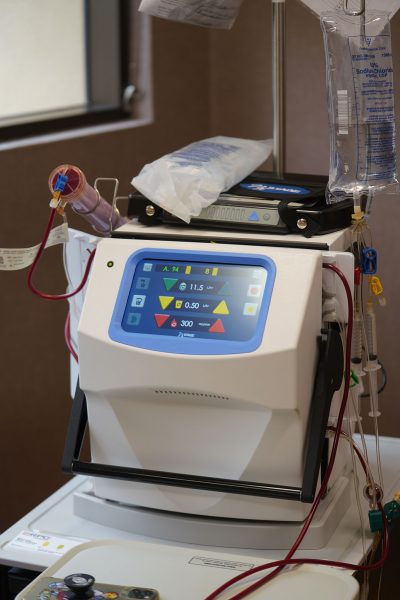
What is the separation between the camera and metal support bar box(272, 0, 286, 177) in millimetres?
1831

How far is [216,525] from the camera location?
1.58 metres

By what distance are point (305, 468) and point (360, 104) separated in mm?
597

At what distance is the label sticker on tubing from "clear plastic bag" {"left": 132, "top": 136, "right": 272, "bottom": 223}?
0.03 metres

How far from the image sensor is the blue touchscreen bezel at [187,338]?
4.80 feet

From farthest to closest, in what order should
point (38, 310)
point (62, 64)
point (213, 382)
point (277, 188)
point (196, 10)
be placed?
1. point (62, 64)
2. point (38, 310)
3. point (196, 10)
4. point (277, 188)
5. point (213, 382)

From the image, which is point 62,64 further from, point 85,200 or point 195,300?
point 195,300

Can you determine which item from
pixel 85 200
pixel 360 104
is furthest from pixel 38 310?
pixel 360 104

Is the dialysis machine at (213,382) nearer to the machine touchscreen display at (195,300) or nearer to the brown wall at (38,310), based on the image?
the machine touchscreen display at (195,300)

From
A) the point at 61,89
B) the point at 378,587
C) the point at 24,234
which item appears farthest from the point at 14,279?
the point at 378,587

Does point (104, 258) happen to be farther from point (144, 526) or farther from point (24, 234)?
point (24, 234)

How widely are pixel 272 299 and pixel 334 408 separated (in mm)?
235

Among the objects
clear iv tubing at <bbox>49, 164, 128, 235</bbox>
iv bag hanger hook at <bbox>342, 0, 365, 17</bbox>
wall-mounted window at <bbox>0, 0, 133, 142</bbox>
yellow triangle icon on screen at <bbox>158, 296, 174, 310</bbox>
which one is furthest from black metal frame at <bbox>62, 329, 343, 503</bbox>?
wall-mounted window at <bbox>0, 0, 133, 142</bbox>

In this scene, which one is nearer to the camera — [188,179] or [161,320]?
[161,320]

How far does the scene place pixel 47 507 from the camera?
5.71 feet
